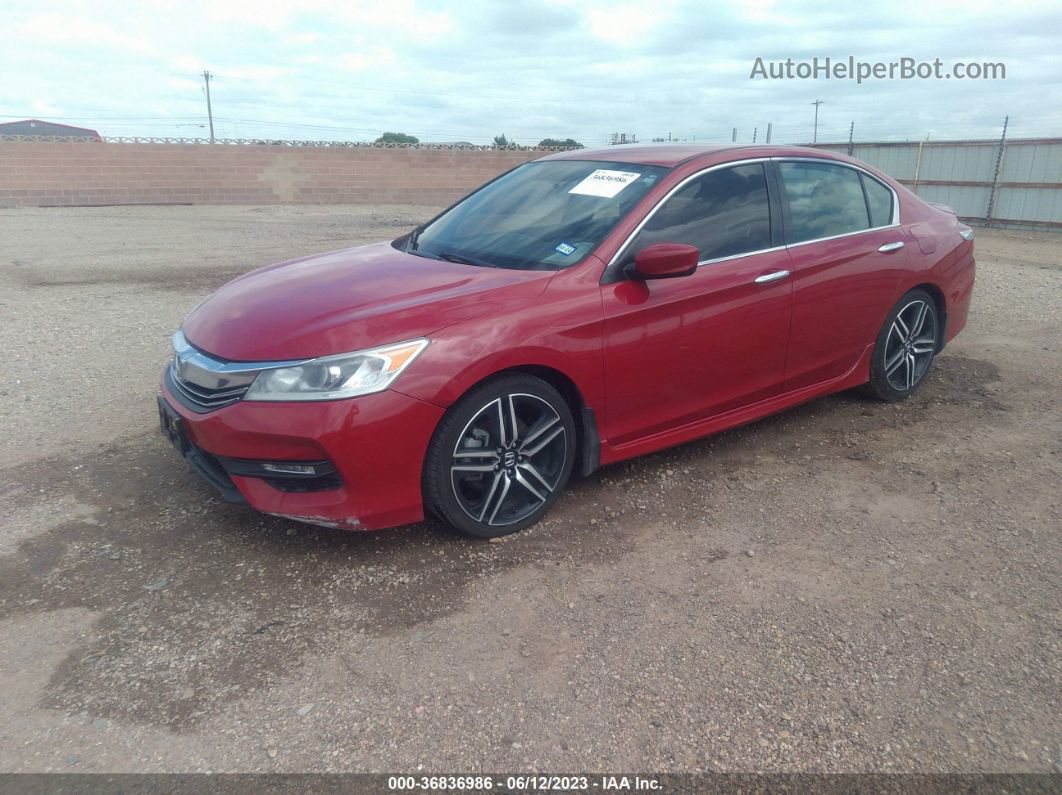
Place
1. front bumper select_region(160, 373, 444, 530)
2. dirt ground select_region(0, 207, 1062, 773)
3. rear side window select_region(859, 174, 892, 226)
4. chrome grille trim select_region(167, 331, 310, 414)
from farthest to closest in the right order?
rear side window select_region(859, 174, 892, 226), chrome grille trim select_region(167, 331, 310, 414), front bumper select_region(160, 373, 444, 530), dirt ground select_region(0, 207, 1062, 773)

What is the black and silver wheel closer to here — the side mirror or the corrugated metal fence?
the side mirror

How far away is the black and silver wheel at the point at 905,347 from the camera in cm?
490

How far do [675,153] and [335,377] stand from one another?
2268mm

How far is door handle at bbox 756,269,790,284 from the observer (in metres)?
4.04

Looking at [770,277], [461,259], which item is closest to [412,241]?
[461,259]

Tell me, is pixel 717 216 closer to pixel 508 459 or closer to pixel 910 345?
pixel 508 459

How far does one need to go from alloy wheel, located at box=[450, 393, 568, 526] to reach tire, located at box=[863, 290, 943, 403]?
8.06ft

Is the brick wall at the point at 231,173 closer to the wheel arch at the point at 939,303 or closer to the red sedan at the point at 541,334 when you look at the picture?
the red sedan at the point at 541,334

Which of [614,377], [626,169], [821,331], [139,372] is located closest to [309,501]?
[614,377]

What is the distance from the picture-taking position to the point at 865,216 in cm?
473

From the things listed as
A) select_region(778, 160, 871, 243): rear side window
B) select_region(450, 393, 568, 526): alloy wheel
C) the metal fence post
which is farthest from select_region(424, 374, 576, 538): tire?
the metal fence post

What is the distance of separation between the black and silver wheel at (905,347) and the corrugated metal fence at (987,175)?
14.1 meters

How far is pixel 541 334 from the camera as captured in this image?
3340 millimetres

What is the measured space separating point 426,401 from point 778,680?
5.21ft
